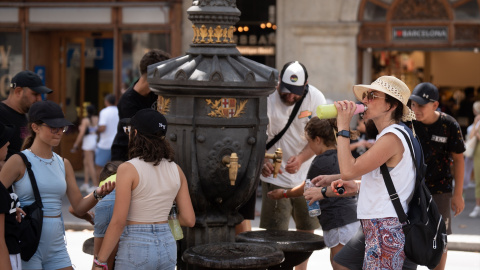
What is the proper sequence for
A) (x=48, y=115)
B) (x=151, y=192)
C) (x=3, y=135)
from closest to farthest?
(x=3, y=135) < (x=151, y=192) < (x=48, y=115)

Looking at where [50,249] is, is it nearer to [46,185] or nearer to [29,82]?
[46,185]

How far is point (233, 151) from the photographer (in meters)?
5.84

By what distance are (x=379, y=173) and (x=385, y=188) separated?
4.0 inches

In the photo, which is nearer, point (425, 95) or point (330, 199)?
point (330, 199)

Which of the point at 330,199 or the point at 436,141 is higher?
the point at 436,141

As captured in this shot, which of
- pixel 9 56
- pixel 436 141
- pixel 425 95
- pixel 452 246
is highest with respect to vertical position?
pixel 9 56

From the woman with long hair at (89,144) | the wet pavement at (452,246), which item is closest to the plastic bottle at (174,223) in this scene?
the wet pavement at (452,246)

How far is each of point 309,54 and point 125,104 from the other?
9034 millimetres

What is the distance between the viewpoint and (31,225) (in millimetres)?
5305

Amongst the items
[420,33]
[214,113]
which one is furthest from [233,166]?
[420,33]

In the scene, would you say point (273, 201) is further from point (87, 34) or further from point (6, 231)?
point (87, 34)

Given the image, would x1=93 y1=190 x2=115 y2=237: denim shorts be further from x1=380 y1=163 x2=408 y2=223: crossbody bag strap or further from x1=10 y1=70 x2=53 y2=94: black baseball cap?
x1=380 y1=163 x2=408 y2=223: crossbody bag strap

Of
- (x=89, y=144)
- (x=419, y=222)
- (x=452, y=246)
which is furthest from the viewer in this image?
(x=89, y=144)

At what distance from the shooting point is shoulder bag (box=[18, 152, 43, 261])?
5.24 meters
